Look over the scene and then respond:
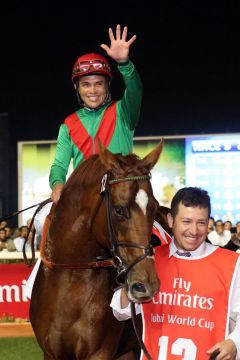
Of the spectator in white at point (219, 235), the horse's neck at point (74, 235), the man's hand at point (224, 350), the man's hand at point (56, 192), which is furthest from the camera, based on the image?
the spectator in white at point (219, 235)

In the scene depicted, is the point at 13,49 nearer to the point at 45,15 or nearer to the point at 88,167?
the point at 45,15

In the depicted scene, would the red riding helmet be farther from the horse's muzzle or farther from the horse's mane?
the horse's muzzle

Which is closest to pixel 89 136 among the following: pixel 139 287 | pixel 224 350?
pixel 139 287

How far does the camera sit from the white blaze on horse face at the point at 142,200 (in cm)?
314

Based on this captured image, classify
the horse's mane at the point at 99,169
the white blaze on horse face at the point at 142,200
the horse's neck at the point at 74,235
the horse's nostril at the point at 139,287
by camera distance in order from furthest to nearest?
the horse's neck at the point at 74,235 < the horse's mane at the point at 99,169 < the white blaze on horse face at the point at 142,200 < the horse's nostril at the point at 139,287

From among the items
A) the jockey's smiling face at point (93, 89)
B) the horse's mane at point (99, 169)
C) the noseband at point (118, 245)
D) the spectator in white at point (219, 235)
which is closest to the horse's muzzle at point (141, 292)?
the noseband at point (118, 245)

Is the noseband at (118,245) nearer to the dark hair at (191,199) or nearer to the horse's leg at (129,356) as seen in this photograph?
the dark hair at (191,199)

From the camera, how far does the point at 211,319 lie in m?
2.75

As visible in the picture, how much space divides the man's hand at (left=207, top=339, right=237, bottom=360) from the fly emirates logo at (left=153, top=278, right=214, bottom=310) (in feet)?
0.63

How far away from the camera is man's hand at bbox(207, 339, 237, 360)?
256 centimetres

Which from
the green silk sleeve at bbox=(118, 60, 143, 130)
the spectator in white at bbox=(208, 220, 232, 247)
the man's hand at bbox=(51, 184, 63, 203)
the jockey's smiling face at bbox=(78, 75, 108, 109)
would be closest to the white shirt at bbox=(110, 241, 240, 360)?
the man's hand at bbox=(51, 184, 63, 203)

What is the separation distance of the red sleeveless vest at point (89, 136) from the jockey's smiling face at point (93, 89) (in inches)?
3.2

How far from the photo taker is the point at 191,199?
9.16 ft

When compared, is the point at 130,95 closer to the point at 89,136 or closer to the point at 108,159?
the point at 89,136
